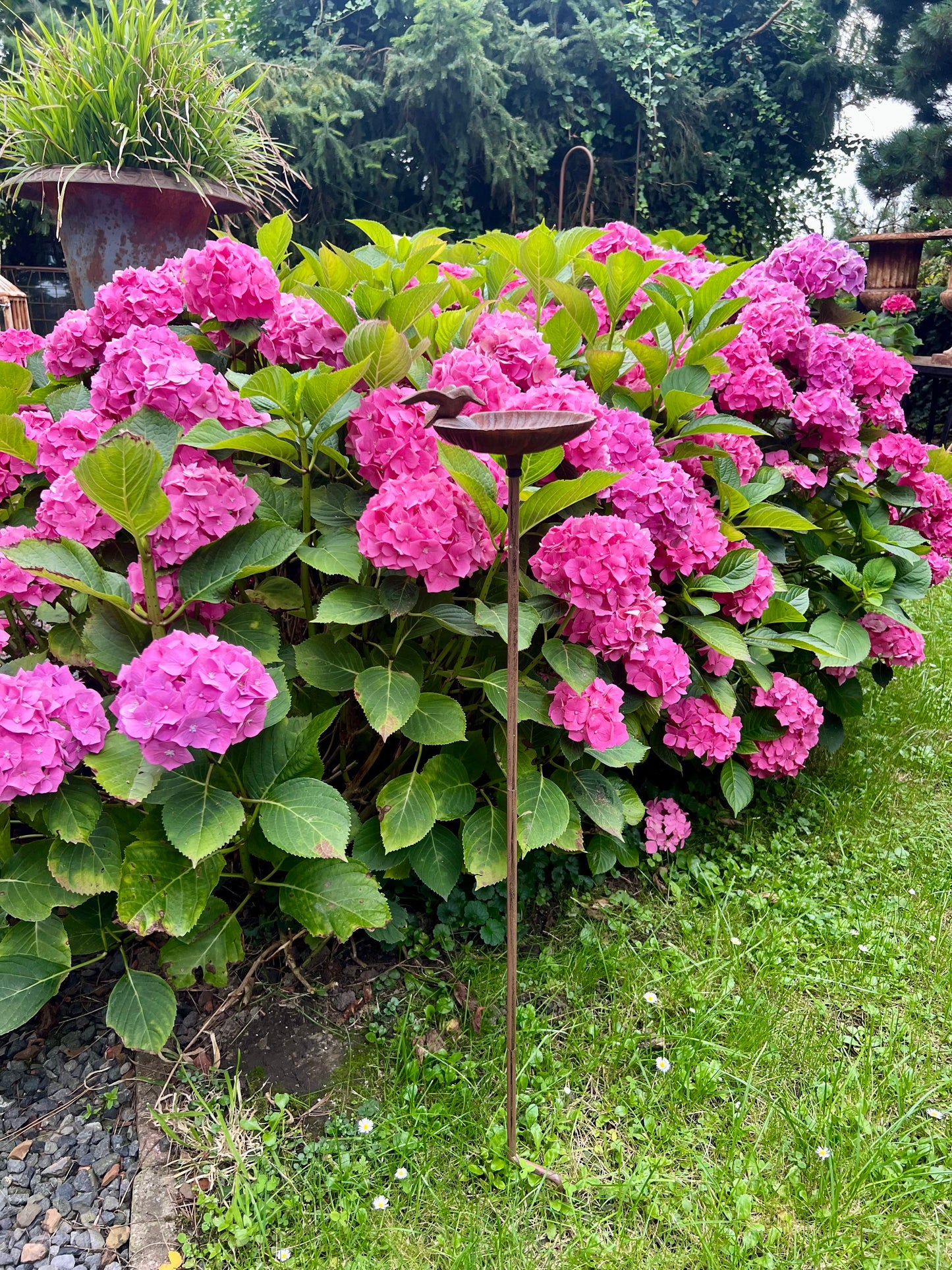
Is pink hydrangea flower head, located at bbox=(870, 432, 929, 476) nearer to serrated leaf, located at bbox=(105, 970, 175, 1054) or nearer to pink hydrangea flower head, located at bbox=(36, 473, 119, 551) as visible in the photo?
pink hydrangea flower head, located at bbox=(36, 473, 119, 551)

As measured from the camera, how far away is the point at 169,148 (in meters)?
3.60

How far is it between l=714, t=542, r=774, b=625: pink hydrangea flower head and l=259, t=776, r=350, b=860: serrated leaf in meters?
1.01

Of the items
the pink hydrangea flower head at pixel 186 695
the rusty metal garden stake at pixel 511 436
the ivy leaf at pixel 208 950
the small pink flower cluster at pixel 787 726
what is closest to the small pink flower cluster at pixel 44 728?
the pink hydrangea flower head at pixel 186 695

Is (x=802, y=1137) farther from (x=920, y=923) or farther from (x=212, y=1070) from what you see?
(x=212, y=1070)

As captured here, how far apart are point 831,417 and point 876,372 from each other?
296 millimetres

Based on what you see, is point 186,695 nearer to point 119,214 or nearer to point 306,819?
point 306,819

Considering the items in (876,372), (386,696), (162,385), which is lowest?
(386,696)

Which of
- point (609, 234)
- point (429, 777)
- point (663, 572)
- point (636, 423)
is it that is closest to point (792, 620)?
point (663, 572)

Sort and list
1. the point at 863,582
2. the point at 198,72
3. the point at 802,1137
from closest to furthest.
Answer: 1. the point at 802,1137
2. the point at 863,582
3. the point at 198,72

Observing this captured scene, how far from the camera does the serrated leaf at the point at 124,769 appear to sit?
3.67 ft

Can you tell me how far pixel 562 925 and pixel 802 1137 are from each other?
608 mm

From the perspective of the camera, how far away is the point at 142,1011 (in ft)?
4.26

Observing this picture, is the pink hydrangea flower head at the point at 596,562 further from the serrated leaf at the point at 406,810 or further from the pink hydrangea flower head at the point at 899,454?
the pink hydrangea flower head at the point at 899,454

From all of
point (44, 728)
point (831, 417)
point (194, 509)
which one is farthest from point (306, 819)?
point (831, 417)
